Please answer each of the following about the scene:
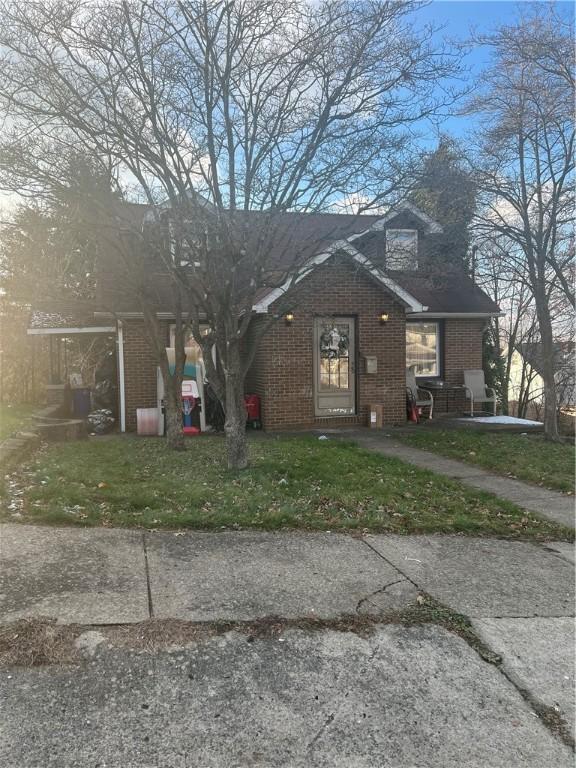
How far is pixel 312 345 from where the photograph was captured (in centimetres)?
1299

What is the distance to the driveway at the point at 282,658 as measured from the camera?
262 cm

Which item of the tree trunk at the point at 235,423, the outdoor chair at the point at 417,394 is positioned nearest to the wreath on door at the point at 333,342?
the outdoor chair at the point at 417,394

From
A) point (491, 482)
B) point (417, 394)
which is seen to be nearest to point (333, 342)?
point (417, 394)

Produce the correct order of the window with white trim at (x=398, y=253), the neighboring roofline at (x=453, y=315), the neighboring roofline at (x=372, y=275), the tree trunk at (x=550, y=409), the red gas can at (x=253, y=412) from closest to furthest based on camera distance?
the window with white trim at (x=398, y=253)
the neighboring roofline at (x=372, y=275)
the tree trunk at (x=550, y=409)
the red gas can at (x=253, y=412)
the neighboring roofline at (x=453, y=315)

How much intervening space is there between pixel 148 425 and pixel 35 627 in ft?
30.0

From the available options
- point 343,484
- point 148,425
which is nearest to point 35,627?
point 343,484

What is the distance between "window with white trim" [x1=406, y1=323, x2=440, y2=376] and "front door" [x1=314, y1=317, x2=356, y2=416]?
271cm

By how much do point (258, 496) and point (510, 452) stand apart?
528cm

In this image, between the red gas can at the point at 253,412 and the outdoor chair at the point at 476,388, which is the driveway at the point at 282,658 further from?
the outdoor chair at the point at 476,388

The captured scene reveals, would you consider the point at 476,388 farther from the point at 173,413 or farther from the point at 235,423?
the point at 235,423

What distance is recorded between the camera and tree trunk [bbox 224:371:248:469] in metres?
7.86

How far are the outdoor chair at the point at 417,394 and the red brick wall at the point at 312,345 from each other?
0.85 meters

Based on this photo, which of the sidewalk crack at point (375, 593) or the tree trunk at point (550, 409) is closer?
the sidewalk crack at point (375, 593)

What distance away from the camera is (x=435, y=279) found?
12758 mm
